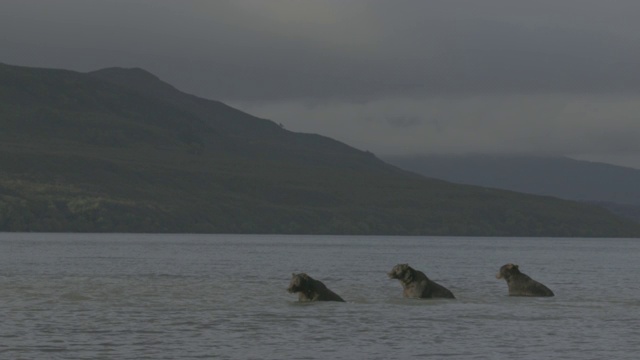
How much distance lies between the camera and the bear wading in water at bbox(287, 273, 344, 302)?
148ft

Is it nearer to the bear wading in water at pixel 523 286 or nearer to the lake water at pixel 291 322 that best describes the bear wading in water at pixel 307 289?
the lake water at pixel 291 322

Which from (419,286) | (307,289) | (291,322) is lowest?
(291,322)

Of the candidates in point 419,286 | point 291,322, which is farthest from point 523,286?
point 291,322

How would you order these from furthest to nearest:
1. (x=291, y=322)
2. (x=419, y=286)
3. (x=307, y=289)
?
(x=419, y=286)
(x=307, y=289)
(x=291, y=322)

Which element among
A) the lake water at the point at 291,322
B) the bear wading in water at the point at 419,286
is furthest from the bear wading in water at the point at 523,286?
the bear wading in water at the point at 419,286

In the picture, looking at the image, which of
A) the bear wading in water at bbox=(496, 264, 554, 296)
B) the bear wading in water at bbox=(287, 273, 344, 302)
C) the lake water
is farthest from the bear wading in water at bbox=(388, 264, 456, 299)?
the bear wading in water at bbox=(496, 264, 554, 296)

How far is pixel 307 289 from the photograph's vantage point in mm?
45688

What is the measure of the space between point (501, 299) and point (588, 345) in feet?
54.9

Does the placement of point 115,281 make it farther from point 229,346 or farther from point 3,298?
point 229,346

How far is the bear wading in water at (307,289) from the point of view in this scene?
4525cm

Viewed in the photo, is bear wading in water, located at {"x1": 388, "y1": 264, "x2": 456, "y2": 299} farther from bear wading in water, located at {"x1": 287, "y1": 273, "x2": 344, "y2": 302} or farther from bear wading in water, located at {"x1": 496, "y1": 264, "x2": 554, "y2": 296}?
bear wading in water, located at {"x1": 496, "y1": 264, "x2": 554, "y2": 296}

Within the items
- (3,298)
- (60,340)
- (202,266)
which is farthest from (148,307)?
(202,266)

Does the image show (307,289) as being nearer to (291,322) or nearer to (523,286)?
(291,322)

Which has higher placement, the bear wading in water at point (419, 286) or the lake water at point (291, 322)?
the bear wading in water at point (419, 286)
